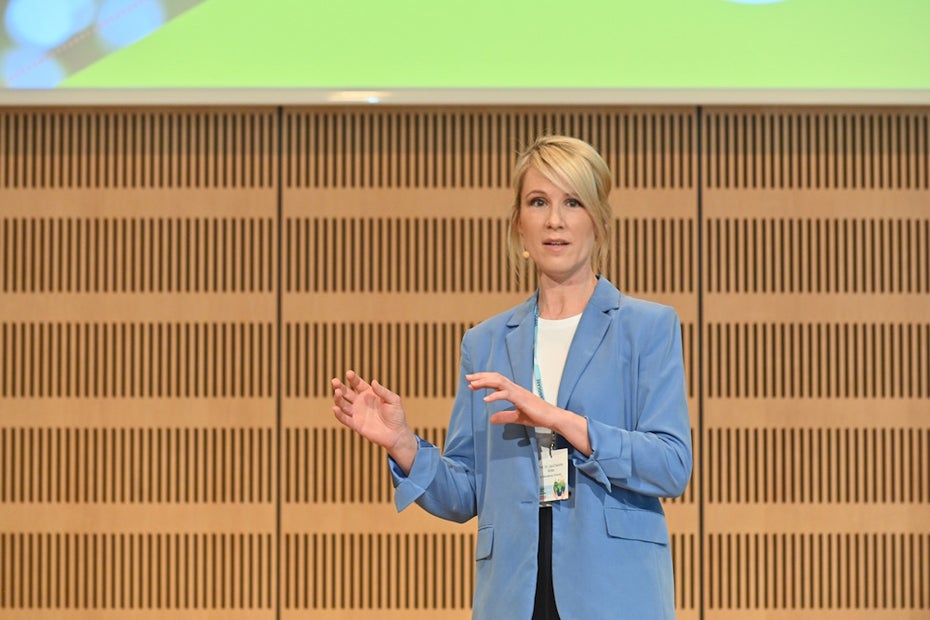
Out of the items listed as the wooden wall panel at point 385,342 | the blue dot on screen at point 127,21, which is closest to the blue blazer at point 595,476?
the wooden wall panel at point 385,342

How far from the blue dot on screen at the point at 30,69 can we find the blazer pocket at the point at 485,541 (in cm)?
305

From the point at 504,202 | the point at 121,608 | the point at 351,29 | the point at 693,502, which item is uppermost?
the point at 351,29

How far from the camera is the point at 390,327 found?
4.34 metres

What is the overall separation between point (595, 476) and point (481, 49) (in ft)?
8.86

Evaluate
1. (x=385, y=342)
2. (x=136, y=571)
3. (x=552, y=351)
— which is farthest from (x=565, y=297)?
(x=136, y=571)

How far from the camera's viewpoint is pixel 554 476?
75.8 inches

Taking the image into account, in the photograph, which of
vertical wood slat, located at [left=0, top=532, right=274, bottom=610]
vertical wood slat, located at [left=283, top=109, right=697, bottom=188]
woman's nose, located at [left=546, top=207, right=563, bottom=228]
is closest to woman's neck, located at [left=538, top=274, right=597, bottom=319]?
woman's nose, located at [left=546, top=207, right=563, bottom=228]

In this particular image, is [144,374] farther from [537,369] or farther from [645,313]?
[645,313]

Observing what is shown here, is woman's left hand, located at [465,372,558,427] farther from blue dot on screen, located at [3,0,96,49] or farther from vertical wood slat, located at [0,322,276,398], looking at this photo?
blue dot on screen, located at [3,0,96,49]

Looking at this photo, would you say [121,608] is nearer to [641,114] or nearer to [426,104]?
[426,104]

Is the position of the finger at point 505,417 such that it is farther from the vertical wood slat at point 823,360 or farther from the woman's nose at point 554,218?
the vertical wood slat at point 823,360

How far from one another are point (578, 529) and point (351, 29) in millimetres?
2811

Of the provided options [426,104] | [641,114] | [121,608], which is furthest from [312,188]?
[121,608]

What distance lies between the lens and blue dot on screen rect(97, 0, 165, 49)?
4281 millimetres
